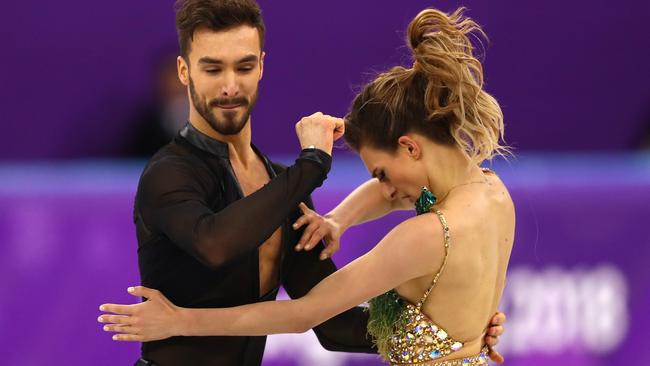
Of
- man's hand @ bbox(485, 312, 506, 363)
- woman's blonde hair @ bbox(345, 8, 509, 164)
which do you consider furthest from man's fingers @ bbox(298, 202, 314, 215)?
man's hand @ bbox(485, 312, 506, 363)

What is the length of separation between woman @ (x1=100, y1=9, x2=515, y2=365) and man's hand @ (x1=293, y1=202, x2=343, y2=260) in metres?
0.25

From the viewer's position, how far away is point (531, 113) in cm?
837

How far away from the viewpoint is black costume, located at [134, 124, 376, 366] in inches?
131

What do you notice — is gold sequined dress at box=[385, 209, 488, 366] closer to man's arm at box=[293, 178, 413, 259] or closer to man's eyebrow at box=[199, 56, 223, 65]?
man's arm at box=[293, 178, 413, 259]

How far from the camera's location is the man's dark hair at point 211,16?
3.59 metres

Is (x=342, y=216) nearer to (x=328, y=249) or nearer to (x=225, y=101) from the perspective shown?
(x=328, y=249)

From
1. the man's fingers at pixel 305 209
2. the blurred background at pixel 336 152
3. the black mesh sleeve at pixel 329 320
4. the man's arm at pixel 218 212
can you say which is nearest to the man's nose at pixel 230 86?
the man's arm at pixel 218 212

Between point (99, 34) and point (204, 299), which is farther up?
point (99, 34)

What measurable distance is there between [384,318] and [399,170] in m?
0.52

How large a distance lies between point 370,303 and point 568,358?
222 cm

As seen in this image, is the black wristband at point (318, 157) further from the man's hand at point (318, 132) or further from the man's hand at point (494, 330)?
the man's hand at point (494, 330)

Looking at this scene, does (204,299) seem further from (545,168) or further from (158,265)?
(545,168)

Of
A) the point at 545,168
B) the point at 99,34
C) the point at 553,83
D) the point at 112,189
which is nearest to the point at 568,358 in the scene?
the point at 545,168

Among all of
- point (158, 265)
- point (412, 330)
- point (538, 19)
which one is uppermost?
Result: point (538, 19)
